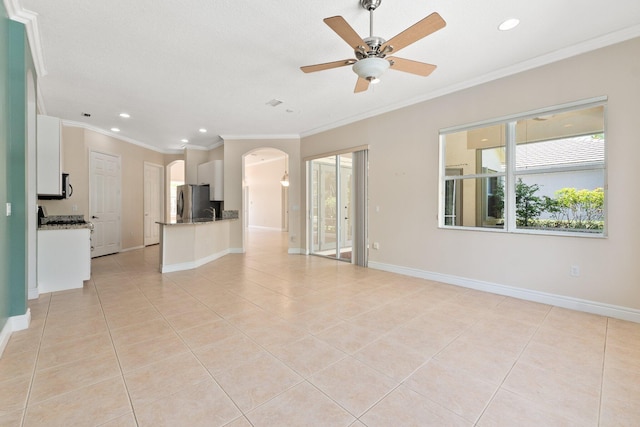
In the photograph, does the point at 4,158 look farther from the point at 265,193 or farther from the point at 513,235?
the point at 265,193

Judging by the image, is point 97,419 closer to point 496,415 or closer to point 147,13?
point 496,415

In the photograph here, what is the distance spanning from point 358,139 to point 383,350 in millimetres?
4102

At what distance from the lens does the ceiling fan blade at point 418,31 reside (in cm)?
204

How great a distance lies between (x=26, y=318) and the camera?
106 inches

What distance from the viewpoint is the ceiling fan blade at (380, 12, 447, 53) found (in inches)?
80.4

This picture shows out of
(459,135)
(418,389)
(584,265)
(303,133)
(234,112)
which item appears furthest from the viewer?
(303,133)

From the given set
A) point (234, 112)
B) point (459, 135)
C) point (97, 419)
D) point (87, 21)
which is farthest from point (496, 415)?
point (234, 112)

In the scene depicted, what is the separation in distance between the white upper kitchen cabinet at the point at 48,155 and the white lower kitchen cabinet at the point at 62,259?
610 mm

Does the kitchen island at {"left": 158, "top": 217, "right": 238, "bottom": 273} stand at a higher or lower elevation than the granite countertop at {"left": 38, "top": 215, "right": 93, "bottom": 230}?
lower

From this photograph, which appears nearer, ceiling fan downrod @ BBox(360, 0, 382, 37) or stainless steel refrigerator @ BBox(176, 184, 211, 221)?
ceiling fan downrod @ BBox(360, 0, 382, 37)

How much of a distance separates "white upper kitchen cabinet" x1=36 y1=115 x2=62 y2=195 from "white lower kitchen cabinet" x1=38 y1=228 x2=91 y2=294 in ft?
2.00

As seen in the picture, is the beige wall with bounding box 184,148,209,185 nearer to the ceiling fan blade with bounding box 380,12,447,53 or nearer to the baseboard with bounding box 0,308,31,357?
the baseboard with bounding box 0,308,31,357

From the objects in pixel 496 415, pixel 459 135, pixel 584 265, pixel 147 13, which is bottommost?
pixel 496 415

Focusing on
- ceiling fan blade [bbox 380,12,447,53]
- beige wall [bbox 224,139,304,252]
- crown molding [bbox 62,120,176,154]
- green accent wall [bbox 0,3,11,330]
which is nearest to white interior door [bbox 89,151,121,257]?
crown molding [bbox 62,120,176,154]
